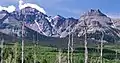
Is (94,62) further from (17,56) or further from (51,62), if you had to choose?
(17,56)

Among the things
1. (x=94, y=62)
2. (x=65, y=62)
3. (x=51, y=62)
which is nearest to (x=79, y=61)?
(x=51, y=62)

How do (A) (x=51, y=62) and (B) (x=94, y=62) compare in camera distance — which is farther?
(A) (x=51, y=62)

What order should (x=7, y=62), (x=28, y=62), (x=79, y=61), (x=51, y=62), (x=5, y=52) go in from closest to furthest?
1. (x=7, y=62)
2. (x=28, y=62)
3. (x=5, y=52)
4. (x=51, y=62)
5. (x=79, y=61)

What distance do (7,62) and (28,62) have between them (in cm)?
1495

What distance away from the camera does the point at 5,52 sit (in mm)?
137375

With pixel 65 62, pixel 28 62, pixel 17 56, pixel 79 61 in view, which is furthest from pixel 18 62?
pixel 79 61

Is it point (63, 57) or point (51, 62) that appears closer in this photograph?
point (63, 57)

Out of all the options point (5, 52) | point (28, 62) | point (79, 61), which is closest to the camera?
point (28, 62)

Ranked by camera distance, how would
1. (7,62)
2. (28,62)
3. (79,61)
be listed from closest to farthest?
(7,62) → (28,62) → (79,61)

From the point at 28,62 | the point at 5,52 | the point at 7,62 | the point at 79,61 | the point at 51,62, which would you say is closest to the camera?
the point at 7,62

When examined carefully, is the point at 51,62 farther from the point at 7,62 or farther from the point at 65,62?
the point at 7,62

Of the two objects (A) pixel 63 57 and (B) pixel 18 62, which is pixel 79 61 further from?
(B) pixel 18 62

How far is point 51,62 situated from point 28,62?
121ft

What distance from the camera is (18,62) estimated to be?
114m
